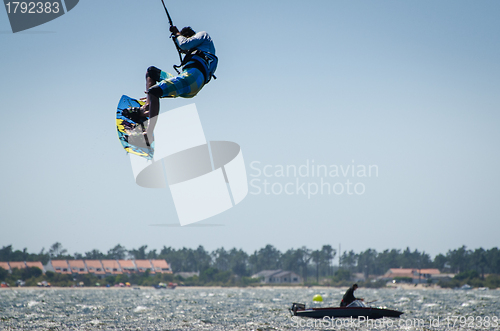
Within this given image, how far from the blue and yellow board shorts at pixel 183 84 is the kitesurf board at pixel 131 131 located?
4.04 feet

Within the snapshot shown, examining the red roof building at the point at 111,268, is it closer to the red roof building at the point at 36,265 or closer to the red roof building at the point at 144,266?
the red roof building at the point at 144,266

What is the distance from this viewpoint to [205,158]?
7.04 metres

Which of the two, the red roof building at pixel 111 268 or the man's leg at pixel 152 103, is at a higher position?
the man's leg at pixel 152 103

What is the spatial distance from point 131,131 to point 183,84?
5.33ft

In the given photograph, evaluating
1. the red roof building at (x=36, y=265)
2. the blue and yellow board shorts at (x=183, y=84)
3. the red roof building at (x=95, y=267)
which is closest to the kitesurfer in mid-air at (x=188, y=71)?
the blue and yellow board shorts at (x=183, y=84)

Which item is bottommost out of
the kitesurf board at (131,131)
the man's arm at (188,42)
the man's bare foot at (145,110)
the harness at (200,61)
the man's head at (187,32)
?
the kitesurf board at (131,131)

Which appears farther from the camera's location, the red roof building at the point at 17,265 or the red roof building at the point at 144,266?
the red roof building at the point at 144,266

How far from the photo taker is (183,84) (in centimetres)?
593

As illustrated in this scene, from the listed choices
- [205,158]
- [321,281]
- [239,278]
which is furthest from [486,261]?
[205,158]

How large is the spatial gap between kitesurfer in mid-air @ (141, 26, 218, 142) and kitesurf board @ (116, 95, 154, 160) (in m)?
0.69

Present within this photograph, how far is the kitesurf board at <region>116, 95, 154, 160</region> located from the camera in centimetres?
709

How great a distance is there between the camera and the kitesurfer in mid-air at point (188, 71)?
5.92 m

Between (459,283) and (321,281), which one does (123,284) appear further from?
(459,283)

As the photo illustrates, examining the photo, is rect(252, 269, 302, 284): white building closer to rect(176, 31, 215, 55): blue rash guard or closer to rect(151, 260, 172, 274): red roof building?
rect(151, 260, 172, 274): red roof building
